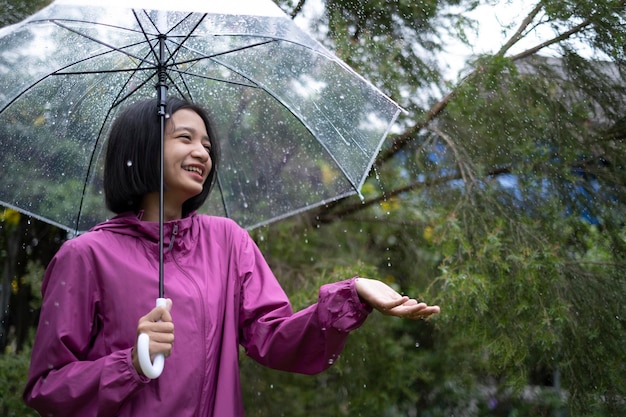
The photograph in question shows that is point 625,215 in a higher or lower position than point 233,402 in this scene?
higher

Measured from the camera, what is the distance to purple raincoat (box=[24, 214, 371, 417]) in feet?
6.48

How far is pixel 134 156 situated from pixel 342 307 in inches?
27.9

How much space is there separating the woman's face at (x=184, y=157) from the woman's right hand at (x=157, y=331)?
45cm

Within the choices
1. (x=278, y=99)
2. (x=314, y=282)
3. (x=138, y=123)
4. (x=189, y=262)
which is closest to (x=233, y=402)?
(x=189, y=262)

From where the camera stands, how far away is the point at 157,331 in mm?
1856

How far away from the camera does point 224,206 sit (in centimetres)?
310

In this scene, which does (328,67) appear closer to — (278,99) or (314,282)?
(278,99)

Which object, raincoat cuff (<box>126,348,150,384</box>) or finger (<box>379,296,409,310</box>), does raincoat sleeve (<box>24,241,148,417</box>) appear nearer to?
raincoat cuff (<box>126,348,150,384</box>)

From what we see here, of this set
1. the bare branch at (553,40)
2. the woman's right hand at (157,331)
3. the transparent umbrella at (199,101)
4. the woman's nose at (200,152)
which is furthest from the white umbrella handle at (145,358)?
the bare branch at (553,40)

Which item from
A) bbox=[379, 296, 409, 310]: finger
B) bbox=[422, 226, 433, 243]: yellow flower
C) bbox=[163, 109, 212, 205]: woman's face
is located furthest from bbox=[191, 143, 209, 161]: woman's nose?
bbox=[422, 226, 433, 243]: yellow flower

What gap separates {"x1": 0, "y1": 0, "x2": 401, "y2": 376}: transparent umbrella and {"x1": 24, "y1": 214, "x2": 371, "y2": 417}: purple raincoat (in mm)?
454

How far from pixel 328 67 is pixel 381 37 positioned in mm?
1839

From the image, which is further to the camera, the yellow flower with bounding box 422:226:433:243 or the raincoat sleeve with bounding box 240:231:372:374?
the yellow flower with bounding box 422:226:433:243

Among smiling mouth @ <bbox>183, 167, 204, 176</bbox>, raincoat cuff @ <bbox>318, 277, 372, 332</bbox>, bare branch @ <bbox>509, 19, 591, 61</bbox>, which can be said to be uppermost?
bare branch @ <bbox>509, 19, 591, 61</bbox>
